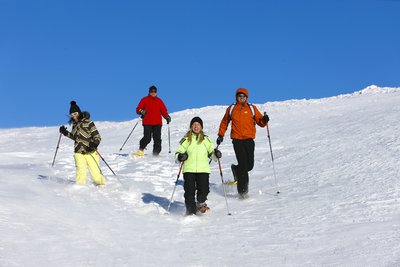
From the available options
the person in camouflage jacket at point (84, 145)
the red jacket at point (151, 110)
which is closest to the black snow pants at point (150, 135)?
the red jacket at point (151, 110)

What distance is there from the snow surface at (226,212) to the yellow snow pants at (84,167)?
0.22 meters

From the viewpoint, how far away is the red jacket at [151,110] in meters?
15.0

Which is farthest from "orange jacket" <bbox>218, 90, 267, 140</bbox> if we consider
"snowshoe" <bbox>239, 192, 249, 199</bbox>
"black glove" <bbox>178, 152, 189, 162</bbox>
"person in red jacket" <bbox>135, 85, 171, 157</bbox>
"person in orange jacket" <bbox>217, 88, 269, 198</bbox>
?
"person in red jacket" <bbox>135, 85, 171, 157</bbox>

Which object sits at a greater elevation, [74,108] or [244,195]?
[74,108]

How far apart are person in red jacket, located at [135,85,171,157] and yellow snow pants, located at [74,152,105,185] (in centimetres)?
474

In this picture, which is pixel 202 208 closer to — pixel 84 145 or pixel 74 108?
pixel 84 145

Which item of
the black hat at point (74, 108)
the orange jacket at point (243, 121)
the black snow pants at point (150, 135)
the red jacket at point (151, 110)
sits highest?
the red jacket at point (151, 110)

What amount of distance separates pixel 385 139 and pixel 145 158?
21.5 feet

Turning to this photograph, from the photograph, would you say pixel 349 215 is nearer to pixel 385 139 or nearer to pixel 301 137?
pixel 385 139

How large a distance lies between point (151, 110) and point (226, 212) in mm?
7160

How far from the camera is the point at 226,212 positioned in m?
Result: 8.31

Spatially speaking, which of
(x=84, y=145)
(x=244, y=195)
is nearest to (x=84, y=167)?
(x=84, y=145)

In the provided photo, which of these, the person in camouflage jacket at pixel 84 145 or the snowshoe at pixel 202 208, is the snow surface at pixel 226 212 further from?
the person in camouflage jacket at pixel 84 145

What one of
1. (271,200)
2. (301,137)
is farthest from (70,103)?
(301,137)
